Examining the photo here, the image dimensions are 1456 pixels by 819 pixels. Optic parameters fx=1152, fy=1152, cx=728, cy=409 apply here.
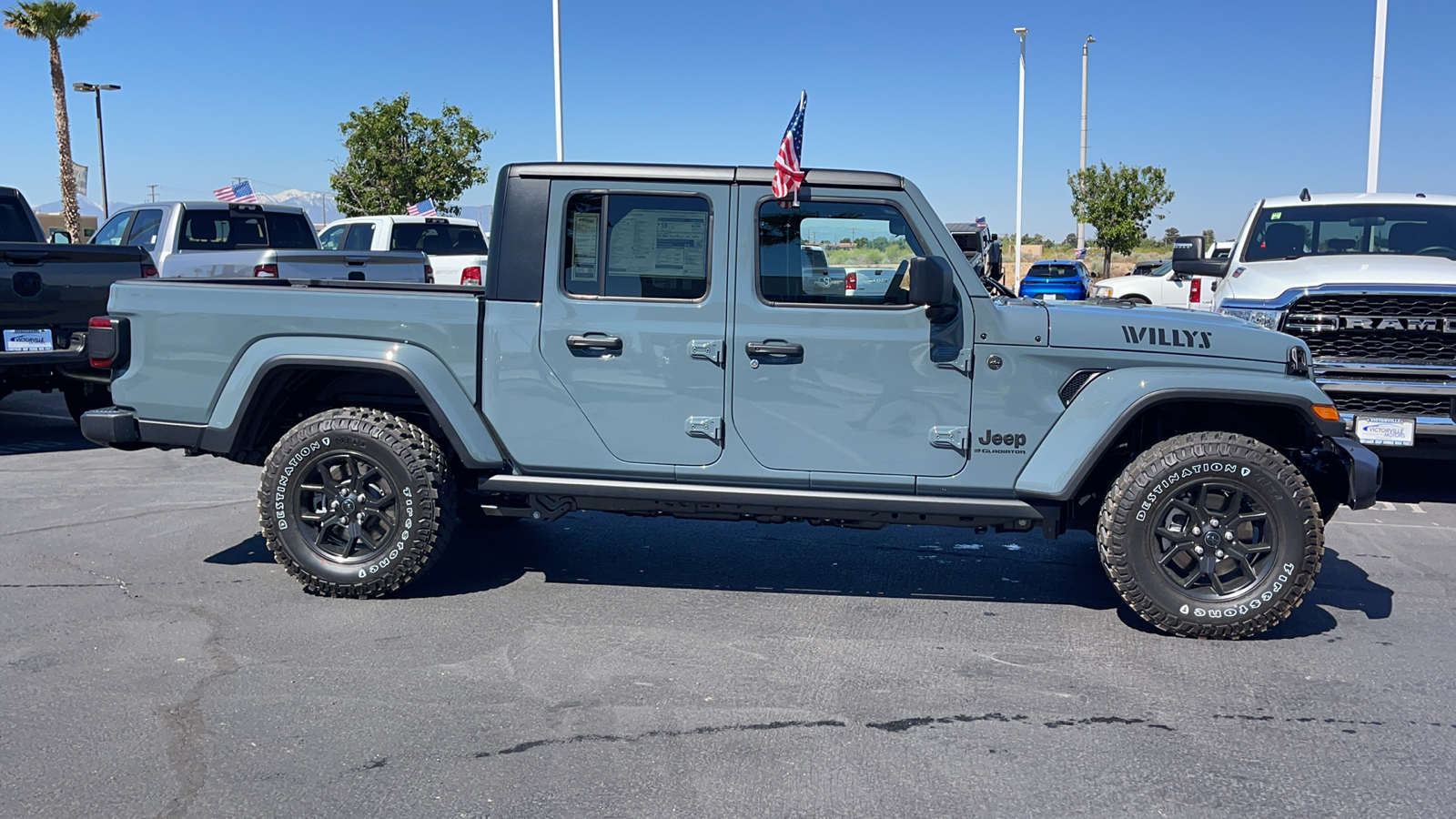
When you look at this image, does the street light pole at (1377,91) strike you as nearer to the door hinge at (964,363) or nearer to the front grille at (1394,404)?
the front grille at (1394,404)

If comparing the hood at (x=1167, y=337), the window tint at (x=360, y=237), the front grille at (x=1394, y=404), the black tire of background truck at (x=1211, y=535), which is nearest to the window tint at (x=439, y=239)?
the window tint at (x=360, y=237)

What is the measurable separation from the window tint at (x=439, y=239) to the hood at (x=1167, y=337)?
38.9ft

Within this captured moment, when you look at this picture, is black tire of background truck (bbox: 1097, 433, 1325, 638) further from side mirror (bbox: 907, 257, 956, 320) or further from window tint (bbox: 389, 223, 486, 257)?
window tint (bbox: 389, 223, 486, 257)

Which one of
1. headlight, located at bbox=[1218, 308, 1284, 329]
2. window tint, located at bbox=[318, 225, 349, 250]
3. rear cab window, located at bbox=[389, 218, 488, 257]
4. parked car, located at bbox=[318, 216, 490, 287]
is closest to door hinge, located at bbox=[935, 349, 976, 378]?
headlight, located at bbox=[1218, 308, 1284, 329]

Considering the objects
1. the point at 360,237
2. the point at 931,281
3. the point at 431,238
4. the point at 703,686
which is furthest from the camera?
the point at 360,237

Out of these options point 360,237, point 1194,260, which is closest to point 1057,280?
point 360,237

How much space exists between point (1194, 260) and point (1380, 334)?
181 cm

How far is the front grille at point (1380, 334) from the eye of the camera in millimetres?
7191

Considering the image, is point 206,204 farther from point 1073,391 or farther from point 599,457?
point 1073,391

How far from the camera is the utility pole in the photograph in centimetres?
1694

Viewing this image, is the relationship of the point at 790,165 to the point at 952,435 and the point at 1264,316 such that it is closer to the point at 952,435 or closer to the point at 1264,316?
the point at 952,435

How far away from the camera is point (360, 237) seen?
620 inches

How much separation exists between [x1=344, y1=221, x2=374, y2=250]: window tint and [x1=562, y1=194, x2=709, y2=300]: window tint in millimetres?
11237

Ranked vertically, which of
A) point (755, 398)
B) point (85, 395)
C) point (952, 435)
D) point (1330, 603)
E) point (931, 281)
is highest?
point (931, 281)
